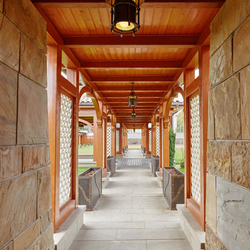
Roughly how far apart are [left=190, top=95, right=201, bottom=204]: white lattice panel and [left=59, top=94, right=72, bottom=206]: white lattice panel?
7.20ft

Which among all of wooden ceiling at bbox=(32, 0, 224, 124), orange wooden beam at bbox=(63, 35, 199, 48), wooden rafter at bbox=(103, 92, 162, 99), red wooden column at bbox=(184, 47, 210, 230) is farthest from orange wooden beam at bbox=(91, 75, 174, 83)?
orange wooden beam at bbox=(63, 35, 199, 48)

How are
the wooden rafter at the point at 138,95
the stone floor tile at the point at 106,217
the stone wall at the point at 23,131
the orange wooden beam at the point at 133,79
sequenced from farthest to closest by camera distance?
the wooden rafter at the point at 138,95 → the orange wooden beam at the point at 133,79 → the stone floor tile at the point at 106,217 → the stone wall at the point at 23,131

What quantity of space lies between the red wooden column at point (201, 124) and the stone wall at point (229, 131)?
2.32 feet

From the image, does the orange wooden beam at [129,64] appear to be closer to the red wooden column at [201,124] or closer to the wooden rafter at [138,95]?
the red wooden column at [201,124]

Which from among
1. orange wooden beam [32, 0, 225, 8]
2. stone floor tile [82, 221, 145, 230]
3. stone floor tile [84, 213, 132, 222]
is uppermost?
orange wooden beam [32, 0, 225, 8]

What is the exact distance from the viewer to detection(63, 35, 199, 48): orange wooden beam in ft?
10.1

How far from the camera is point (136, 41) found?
10.2ft

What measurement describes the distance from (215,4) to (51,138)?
8.06ft

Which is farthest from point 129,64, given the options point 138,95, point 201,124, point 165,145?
point 165,145

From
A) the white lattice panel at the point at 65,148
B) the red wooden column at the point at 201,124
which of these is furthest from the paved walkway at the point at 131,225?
the white lattice panel at the point at 65,148

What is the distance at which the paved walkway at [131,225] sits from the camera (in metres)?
3.32

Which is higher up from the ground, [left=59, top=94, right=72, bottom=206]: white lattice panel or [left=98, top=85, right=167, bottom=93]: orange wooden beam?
[left=98, top=85, right=167, bottom=93]: orange wooden beam

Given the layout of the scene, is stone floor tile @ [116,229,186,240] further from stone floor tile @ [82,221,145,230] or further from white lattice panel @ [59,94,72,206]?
white lattice panel @ [59,94,72,206]

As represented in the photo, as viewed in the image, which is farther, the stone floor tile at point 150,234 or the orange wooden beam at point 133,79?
the orange wooden beam at point 133,79
